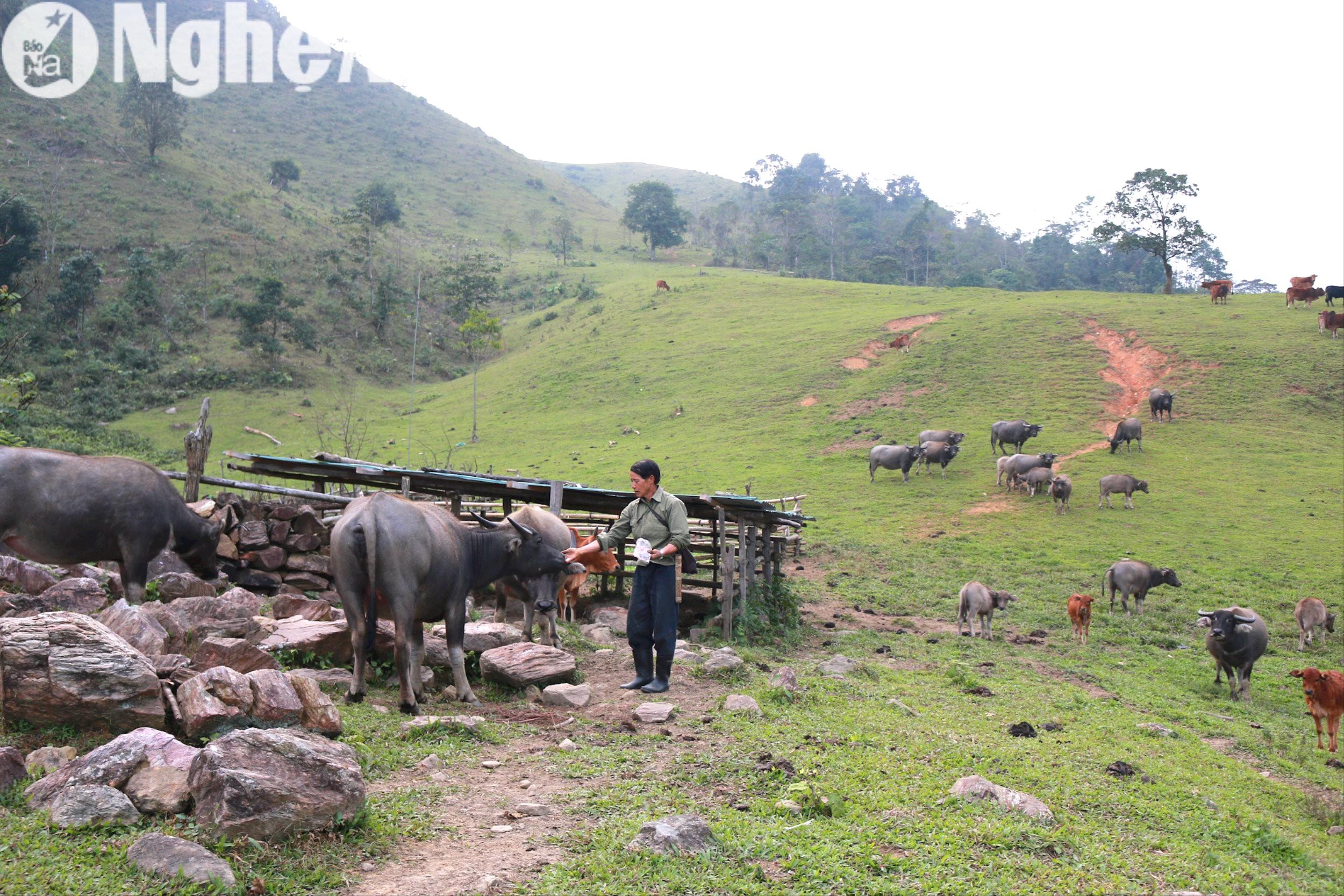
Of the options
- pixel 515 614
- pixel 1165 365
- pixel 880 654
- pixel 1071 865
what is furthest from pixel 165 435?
pixel 1165 365

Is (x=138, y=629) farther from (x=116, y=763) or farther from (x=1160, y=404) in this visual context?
(x=1160, y=404)

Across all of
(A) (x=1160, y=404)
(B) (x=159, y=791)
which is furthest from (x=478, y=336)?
(B) (x=159, y=791)

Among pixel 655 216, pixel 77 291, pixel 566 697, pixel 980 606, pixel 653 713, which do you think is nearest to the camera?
pixel 653 713

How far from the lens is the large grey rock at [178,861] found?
159 inches

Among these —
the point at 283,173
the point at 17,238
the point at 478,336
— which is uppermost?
the point at 283,173

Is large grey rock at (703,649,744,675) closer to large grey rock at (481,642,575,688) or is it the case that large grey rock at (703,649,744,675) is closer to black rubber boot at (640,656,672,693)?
black rubber boot at (640,656,672,693)

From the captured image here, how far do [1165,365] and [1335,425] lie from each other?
22.0 ft

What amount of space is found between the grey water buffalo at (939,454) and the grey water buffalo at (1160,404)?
8.08m

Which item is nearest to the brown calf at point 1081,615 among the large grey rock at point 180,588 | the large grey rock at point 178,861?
the large grey rock at point 180,588

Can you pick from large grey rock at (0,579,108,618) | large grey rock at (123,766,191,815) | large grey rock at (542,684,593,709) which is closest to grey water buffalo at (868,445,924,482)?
large grey rock at (542,684,593,709)

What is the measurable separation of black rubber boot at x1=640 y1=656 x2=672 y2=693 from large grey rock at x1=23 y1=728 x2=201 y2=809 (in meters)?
4.61

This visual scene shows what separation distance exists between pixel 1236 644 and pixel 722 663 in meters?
8.27

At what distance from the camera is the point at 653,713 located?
7.88 metres
